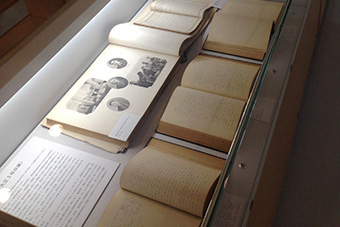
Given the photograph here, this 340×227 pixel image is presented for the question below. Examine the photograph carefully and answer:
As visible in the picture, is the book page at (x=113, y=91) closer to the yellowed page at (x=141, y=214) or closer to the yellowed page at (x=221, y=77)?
the yellowed page at (x=221, y=77)

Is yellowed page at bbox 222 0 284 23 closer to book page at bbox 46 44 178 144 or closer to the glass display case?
the glass display case

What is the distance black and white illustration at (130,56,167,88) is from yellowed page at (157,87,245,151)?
15 centimetres

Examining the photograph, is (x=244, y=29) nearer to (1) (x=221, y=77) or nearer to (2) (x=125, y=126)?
(1) (x=221, y=77)

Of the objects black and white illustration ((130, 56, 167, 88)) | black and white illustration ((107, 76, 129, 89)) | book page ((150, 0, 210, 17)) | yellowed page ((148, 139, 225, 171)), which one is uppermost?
book page ((150, 0, 210, 17))

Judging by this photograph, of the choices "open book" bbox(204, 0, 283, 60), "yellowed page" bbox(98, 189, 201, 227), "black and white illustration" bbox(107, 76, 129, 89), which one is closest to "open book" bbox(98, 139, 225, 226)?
"yellowed page" bbox(98, 189, 201, 227)

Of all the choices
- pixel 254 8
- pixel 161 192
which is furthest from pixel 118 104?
pixel 254 8

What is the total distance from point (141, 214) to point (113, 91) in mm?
540

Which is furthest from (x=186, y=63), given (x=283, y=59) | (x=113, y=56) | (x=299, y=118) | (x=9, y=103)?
(x=299, y=118)

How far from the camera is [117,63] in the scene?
1.49 meters

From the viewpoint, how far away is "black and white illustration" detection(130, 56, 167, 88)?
140 centimetres

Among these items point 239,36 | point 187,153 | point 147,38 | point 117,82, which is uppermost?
point 239,36

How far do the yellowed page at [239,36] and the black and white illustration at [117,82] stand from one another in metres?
0.40

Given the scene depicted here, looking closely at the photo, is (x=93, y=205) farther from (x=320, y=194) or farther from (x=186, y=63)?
(x=320, y=194)

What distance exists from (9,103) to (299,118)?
60.3 inches
